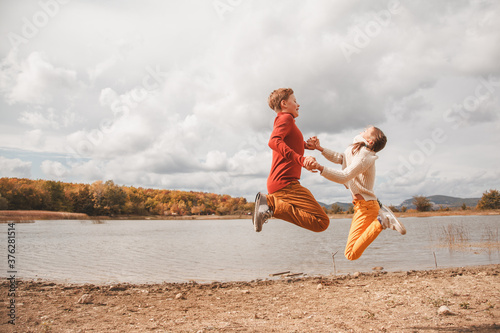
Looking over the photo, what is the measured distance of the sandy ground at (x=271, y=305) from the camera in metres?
7.70

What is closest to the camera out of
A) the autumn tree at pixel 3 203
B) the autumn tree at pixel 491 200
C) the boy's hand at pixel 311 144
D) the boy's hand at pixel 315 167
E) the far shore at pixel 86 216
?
the boy's hand at pixel 315 167

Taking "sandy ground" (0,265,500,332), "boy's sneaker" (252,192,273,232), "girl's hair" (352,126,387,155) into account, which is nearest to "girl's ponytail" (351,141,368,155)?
"girl's hair" (352,126,387,155)

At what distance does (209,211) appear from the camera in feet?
389

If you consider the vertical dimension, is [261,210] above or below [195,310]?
above

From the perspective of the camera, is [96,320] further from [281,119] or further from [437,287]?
[437,287]

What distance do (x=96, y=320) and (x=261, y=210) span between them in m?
A: 6.62

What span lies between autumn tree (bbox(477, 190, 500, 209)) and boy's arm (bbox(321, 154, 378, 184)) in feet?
300

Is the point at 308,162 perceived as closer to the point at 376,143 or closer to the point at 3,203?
the point at 376,143

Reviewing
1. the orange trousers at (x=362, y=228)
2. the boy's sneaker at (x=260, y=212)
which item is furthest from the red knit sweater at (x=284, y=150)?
the orange trousers at (x=362, y=228)

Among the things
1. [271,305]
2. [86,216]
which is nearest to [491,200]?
[271,305]

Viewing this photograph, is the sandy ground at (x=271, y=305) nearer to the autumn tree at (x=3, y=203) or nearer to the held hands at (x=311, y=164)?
the held hands at (x=311, y=164)

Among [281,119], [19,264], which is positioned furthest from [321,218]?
[19,264]

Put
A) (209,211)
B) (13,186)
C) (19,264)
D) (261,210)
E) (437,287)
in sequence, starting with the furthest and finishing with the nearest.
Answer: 1. (209,211)
2. (13,186)
3. (19,264)
4. (437,287)
5. (261,210)

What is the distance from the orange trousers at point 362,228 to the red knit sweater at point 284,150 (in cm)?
99
